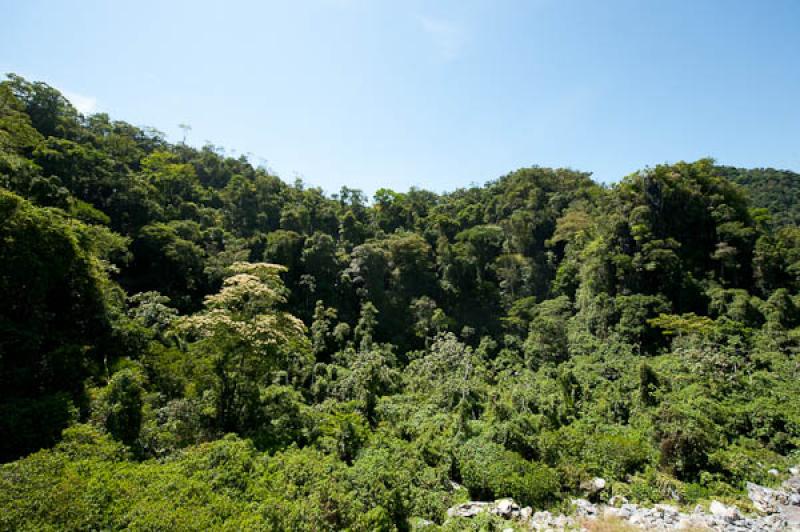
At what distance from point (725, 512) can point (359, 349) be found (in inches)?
677

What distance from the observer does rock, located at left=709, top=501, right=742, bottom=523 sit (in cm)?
1009

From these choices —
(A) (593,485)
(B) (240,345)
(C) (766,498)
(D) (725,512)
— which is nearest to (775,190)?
(C) (766,498)

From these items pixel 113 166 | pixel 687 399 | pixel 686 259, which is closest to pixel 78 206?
pixel 113 166

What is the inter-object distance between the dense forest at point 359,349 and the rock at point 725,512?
2.53 ft

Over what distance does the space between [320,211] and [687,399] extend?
2829 centimetres

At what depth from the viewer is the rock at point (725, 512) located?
10086mm

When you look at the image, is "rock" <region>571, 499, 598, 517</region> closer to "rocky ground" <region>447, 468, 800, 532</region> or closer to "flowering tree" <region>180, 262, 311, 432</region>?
"rocky ground" <region>447, 468, 800, 532</region>

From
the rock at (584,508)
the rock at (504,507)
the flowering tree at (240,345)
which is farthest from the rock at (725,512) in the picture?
the flowering tree at (240,345)

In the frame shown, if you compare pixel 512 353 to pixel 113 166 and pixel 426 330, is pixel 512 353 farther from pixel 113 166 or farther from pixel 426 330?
pixel 113 166

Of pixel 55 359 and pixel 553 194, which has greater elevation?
pixel 553 194

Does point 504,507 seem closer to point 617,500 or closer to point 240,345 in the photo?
point 617,500

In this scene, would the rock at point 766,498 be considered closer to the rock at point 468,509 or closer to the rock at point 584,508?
the rock at point 584,508

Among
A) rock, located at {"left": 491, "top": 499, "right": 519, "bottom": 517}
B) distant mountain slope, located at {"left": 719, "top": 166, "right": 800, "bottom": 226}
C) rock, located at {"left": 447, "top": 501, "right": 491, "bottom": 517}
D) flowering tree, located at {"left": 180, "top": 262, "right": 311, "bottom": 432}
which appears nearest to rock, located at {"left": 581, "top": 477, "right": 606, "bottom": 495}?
rock, located at {"left": 491, "top": 499, "right": 519, "bottom": 517}

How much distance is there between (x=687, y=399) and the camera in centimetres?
1505
